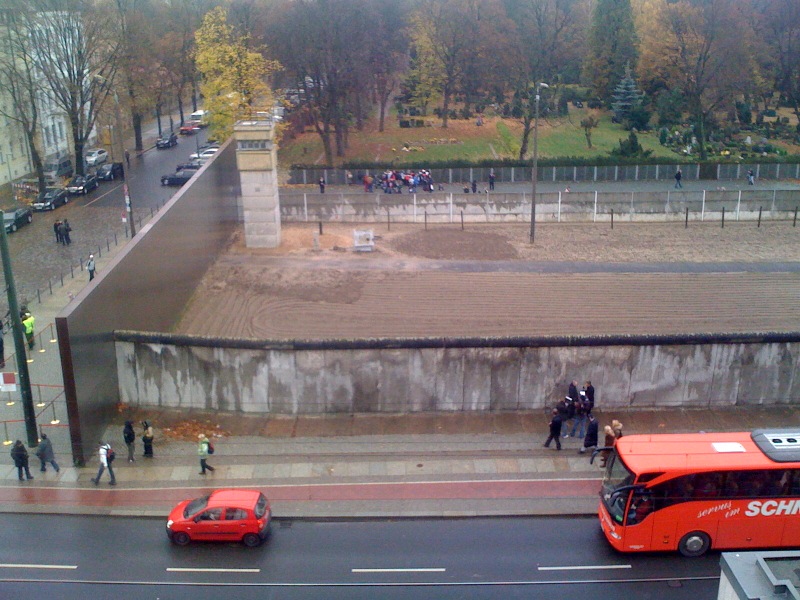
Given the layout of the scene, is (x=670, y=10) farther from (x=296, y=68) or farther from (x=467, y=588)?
(x=467, y=588)

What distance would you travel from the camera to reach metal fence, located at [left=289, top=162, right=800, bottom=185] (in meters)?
51.1

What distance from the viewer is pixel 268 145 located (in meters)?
35.0

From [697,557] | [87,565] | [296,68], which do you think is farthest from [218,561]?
[296,68]

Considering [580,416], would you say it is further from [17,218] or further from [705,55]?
[705,55]

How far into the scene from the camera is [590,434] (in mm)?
17859

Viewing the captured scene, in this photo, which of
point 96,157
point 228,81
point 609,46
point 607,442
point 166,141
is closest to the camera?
point 607,442

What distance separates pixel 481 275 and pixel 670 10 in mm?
49880

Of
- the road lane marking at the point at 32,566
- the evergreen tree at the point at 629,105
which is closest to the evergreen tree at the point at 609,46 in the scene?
the evergreen tree at the point at 629,105

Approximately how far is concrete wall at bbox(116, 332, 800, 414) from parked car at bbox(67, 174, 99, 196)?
30.7 meters

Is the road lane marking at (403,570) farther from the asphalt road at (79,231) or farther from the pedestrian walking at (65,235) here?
the pedestrian walking at (65,235)

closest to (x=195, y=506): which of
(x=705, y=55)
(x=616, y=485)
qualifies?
(x=616, y=485)

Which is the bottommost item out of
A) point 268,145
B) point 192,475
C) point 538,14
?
point 192,475

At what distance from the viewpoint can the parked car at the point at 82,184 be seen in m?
47.1

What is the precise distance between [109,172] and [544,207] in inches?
1093
